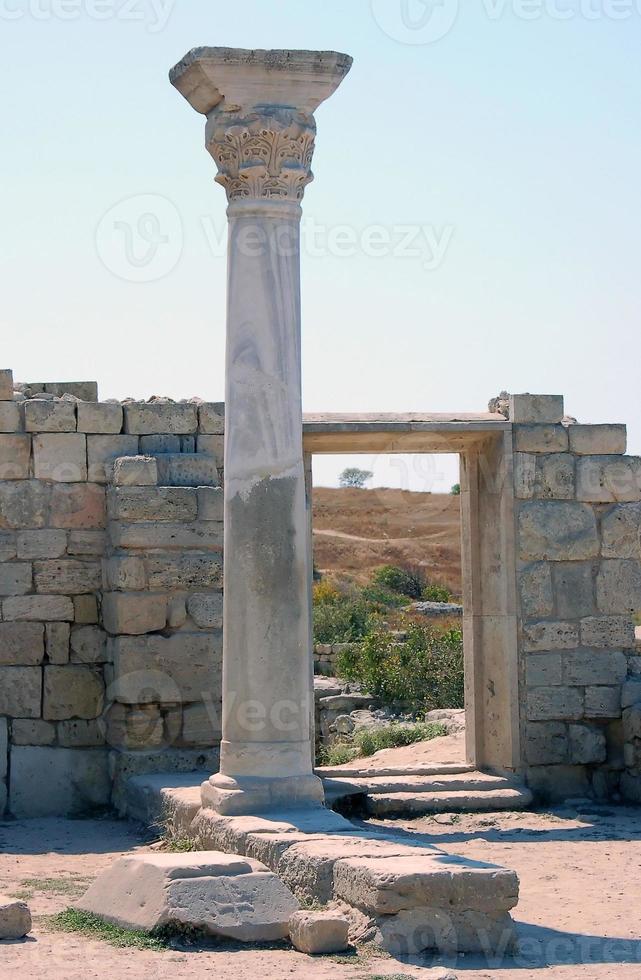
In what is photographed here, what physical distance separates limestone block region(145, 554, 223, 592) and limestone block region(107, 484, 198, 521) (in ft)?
0.94

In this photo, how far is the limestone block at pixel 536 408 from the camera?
450 inches

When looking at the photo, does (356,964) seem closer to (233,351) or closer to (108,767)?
(233,351)

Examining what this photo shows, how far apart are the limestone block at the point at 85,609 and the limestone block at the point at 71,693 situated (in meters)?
0.34

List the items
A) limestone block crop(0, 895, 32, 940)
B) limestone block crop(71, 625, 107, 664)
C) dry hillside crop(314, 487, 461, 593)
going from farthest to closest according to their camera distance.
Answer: dry hillside crop(314, 487, 461, 593) → limestone block crop(71, 625, 107, 664) → limestone block crop(0, 895, 32, 940)

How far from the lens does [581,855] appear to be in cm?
926

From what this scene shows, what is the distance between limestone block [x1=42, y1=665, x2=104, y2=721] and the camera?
35.0ft

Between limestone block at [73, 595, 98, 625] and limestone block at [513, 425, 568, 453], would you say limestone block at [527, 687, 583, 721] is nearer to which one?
limestone block at [513, 425, 568, 453]

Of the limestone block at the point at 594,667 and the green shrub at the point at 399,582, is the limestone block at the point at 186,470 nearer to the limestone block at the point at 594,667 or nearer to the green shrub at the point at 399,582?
the limestone block at the point at 594,667

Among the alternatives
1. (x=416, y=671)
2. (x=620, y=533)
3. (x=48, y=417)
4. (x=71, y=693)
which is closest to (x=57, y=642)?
(x=71, y=693)

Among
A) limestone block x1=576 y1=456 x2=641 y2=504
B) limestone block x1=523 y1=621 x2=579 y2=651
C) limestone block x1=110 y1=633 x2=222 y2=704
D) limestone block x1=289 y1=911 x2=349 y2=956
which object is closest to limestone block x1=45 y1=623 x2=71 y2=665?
limestone block x1=110 y1=633 x2=222 y2=704

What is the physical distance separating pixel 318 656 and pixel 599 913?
13.7 metres

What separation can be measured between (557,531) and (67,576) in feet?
12.1

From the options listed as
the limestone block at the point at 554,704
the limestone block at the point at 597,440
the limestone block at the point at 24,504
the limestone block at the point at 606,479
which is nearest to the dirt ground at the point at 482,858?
the limestone block at the point at 554,704

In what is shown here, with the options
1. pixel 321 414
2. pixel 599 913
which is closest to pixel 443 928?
pixel 599 913
